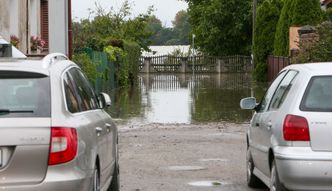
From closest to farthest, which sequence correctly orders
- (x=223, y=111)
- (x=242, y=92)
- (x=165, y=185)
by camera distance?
(x=165, y=185) < (x=223, y=111) < (x=242, y=92)

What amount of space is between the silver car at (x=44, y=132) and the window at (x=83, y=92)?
0.22 meters

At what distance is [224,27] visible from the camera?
6038 centimetres

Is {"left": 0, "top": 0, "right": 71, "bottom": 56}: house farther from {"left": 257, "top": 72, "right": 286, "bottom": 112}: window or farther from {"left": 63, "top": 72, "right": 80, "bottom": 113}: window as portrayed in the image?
{"left": 63, "top": 72, "right": 80, "bottom": 113}: window

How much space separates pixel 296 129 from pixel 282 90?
124 cm

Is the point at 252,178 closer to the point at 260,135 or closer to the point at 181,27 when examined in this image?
the point at 260,135

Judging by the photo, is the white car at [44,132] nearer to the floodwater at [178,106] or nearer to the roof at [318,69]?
the roof at [318,69]

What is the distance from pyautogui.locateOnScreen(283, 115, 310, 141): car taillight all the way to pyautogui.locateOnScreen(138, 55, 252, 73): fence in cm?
5316

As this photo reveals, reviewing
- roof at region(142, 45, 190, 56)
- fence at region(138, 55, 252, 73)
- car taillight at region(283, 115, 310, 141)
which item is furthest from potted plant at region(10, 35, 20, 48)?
roof at region(142, 45, 190, 56)

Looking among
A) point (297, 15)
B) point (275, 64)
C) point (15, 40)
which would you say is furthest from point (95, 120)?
point (275, 64)

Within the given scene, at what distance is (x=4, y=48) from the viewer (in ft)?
35.2

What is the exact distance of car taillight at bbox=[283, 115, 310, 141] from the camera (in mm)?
7180

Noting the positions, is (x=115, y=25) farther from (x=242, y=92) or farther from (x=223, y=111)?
(x=223, y=111)

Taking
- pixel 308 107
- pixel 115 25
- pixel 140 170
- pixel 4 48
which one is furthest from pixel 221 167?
pixel 115 25

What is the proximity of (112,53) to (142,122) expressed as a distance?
53.8 ft
